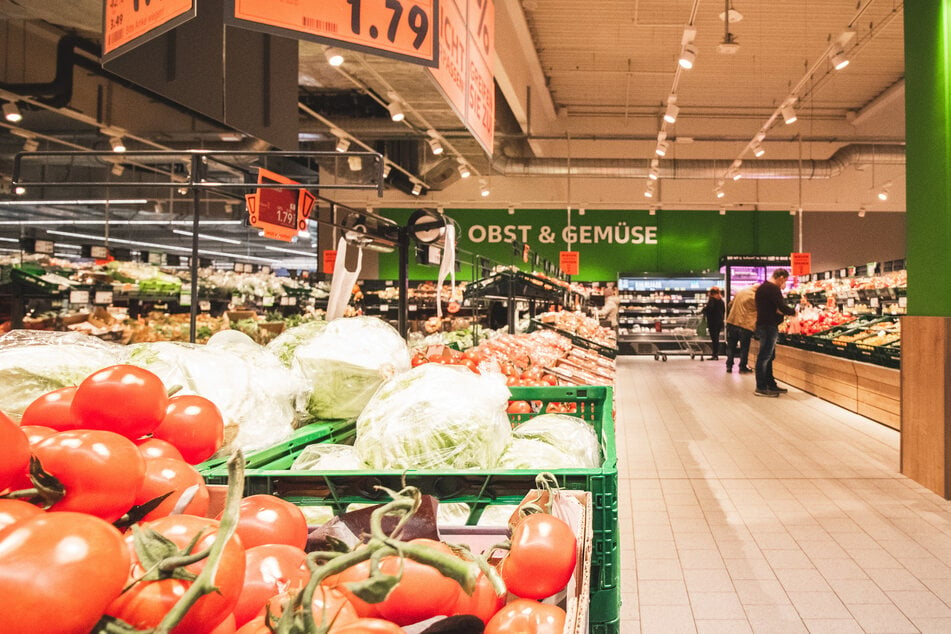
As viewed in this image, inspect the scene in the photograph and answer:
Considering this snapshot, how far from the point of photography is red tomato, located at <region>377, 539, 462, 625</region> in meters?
0.68

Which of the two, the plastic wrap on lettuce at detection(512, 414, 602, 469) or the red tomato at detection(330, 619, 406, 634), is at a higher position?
the red tomato at detection(330, 619, 406, 634)

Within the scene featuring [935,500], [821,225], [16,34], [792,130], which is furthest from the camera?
[821,225]

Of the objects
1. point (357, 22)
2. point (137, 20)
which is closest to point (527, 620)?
point (357, 22)

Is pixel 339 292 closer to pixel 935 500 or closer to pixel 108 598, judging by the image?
pixel 108 598

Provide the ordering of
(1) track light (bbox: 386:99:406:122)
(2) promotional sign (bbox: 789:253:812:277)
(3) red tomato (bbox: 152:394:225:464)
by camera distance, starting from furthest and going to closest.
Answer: (2) promotional sign (bbox: 789:253:812:277)
(1) track light (bbox: 386:99:406:122)
(3) red tomato (bbox: 152:394:225:464)

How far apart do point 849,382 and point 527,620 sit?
797 cm

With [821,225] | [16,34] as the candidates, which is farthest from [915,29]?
[821,225]

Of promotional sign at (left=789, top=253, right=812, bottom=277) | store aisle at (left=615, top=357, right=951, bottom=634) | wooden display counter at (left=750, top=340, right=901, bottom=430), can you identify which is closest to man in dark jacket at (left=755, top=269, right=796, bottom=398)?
wooden display counter at (left=750, top=340, right=901, bottom=430)

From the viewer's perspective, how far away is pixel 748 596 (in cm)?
285

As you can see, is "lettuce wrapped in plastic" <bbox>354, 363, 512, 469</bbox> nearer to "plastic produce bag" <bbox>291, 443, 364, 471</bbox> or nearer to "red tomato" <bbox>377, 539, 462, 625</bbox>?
"plastic produce bag" <bbox>291, 443, 364, 471</bbox>

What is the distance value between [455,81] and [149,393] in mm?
2916

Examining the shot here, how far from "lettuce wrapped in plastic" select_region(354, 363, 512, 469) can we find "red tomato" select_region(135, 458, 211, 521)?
690 mm

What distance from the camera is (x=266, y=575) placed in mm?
725

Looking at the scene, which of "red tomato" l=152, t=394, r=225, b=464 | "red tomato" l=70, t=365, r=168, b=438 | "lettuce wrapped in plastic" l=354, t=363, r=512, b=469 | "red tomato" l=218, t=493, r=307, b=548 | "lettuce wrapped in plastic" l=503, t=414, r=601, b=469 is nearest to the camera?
"red tomato" l=218, t=493, r=307, b=548
